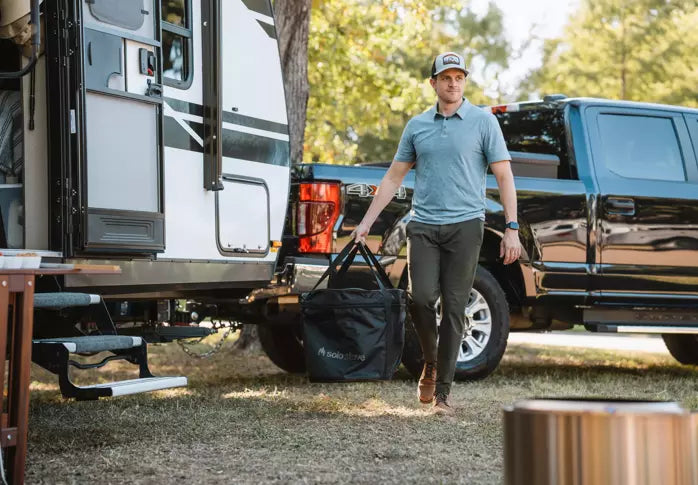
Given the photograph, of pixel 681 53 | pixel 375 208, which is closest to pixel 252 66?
pixel 375 208

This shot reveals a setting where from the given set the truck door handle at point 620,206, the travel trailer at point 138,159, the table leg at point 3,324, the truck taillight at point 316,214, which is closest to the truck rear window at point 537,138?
the truck door handle at point 620,206

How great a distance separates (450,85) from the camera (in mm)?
6461

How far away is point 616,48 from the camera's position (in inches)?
1254

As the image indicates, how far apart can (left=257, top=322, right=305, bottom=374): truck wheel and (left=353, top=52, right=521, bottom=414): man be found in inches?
99.4

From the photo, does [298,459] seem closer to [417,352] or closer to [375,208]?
[375,208]

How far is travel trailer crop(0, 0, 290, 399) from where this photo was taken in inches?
223

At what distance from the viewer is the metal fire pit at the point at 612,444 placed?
298cm

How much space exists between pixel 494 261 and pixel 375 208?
2065mm

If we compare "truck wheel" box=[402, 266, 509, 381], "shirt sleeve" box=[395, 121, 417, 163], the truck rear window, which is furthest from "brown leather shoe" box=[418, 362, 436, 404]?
the truck rear window

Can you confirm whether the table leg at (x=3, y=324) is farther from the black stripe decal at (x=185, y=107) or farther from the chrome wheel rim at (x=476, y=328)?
the chrome wheel rim at (x=476, y=328)

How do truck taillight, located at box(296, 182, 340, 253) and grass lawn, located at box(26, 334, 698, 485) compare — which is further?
truck taillight, located at box(296, 182, 340, 253)

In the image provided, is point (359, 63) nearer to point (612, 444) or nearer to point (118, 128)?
point (118, 128)

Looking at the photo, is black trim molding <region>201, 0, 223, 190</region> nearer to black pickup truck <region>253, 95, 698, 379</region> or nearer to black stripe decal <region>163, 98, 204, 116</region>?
black stripe decal <region>163, 98, 204, 116</region>

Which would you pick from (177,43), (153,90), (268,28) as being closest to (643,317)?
(268,28)
